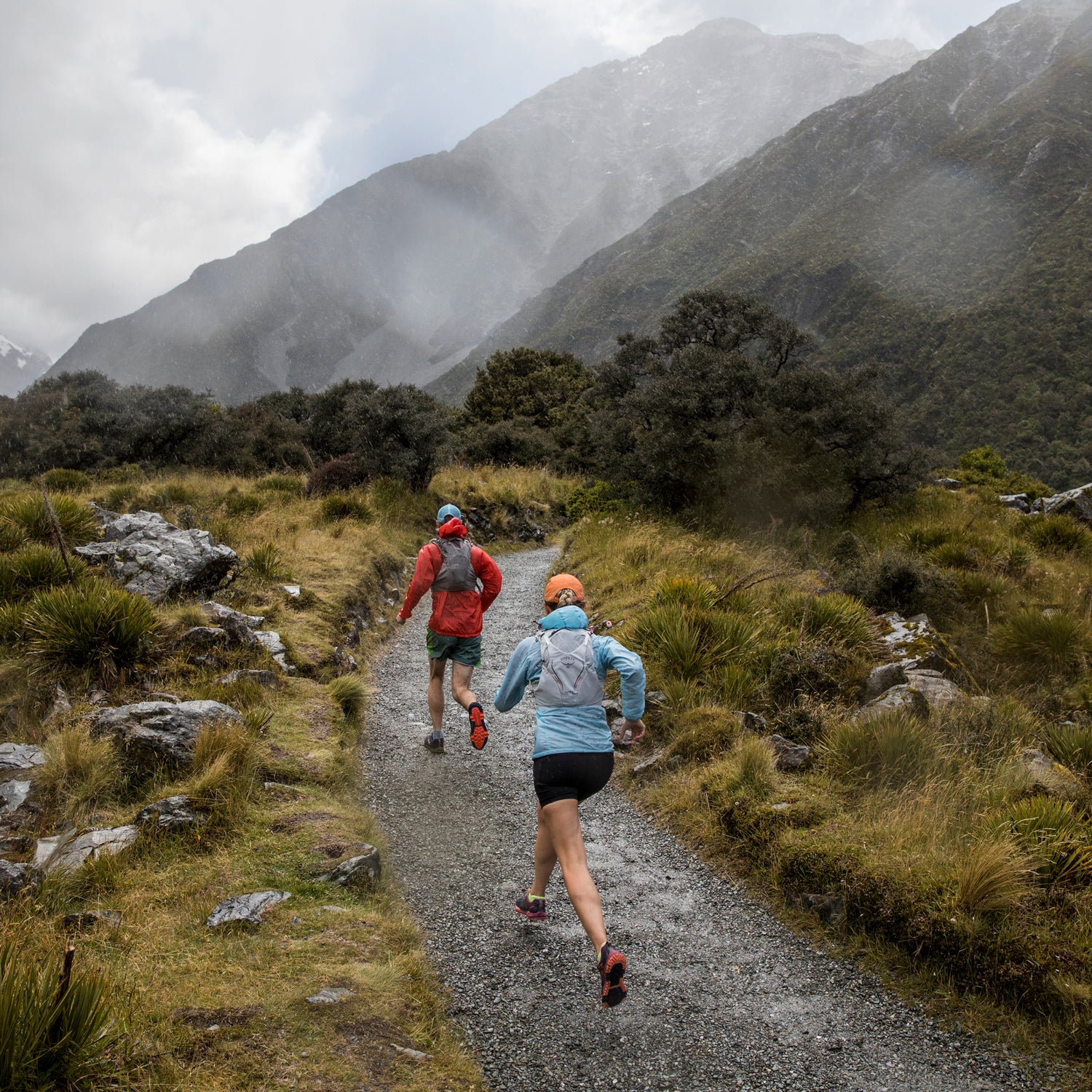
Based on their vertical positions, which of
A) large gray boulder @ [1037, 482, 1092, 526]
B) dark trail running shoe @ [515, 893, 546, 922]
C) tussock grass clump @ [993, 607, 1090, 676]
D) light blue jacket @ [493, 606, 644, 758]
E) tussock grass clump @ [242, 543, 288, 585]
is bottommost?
large gray boulder @ [1037, 482, 1092, 526]

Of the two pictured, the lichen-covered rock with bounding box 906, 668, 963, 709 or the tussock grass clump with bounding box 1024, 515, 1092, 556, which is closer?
the lichen-covered rock with bounding box 906, 668, 963, 709

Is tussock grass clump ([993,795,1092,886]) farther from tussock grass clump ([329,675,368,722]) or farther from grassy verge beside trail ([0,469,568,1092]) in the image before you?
tussock grass clump ([329,675,368,722])

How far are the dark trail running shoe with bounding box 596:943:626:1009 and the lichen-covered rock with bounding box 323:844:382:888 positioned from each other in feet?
5.81

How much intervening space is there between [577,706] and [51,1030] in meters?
2.39

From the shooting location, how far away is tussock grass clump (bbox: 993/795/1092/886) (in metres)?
3.80

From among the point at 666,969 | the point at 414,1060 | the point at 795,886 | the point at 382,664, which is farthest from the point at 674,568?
the point at 414,1060

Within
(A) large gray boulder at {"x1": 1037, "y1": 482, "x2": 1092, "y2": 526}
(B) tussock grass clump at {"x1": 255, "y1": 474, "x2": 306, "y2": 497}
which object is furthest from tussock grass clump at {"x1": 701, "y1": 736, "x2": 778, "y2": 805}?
(A) large gray boulder at {"x1": 1037, "y1": 482, "x2": 1092, "y2": 526}

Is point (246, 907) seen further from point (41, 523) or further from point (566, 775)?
point (41, 523)

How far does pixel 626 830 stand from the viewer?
17.0 ft

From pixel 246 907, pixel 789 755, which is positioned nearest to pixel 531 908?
pixel 246 907

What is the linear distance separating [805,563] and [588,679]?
9.46 m

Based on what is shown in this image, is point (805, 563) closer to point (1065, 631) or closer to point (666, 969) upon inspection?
point (1065, 631)

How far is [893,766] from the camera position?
16.6 feet

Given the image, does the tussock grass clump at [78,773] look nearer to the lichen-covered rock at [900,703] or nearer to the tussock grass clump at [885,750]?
the tussock grass clump at [885,750]
